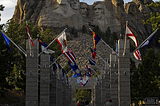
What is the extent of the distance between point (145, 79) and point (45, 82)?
2582 cm

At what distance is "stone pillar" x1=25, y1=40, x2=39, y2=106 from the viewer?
2989 centimetres

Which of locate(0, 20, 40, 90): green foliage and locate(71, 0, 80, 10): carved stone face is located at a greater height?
locate(71, 0, 80, 10): carved stone face

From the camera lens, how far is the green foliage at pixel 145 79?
2221 inches

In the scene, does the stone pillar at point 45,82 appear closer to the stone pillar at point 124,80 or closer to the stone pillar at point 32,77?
the stone pillar at point 32,77

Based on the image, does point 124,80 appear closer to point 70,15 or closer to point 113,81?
point 113,81

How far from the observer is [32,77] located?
29.9 meters

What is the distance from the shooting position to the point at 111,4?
200 m

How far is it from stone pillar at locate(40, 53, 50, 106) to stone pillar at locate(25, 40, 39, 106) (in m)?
5.21

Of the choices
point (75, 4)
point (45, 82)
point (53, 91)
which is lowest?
point (53, 91)

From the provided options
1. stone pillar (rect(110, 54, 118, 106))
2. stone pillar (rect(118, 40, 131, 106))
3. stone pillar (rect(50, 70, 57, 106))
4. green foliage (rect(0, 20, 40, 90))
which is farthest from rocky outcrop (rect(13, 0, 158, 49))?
stone pillar (rect(118, 40, 131, 106))

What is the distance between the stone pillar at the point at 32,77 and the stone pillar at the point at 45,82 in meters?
5.21

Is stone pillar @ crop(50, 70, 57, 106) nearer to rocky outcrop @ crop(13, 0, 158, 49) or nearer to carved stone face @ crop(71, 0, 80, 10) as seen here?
rocky outcrop @ crop(13, 0, 158, 49)

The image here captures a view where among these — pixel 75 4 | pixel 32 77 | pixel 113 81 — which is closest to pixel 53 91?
pixel 113 81

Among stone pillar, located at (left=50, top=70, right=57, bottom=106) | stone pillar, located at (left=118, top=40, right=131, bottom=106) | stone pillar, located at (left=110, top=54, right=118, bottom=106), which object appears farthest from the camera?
stone pillar, located at (left=50, top=70, right=57, bottom=106)
